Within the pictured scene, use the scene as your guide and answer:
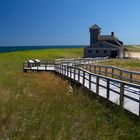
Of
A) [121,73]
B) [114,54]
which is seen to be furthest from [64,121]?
[114,54]

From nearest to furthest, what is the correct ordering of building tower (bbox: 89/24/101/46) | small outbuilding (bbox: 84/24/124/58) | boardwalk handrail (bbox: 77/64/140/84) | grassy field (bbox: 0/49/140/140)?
grassy field (bbox: 0/49/140/140) → boardwalk handrail (bbox: 77/64/140/84) → small outbuilding (bbox: 84/24/124/58) → building tower (bbox: 89/24/101/46)

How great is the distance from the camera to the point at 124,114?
9789 mm

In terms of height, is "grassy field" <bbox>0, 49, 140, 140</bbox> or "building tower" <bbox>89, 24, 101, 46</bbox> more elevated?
"building tower" <bbox>89, 24, 101, 46</bbox>

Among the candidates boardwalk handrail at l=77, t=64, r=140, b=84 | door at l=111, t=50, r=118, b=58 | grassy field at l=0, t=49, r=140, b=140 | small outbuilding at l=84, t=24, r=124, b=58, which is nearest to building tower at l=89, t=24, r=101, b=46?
small outbuilding at l=84, t=24, r=124, b=58

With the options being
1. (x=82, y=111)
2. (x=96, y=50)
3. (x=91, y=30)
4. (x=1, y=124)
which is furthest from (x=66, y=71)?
(x=91, y=30)

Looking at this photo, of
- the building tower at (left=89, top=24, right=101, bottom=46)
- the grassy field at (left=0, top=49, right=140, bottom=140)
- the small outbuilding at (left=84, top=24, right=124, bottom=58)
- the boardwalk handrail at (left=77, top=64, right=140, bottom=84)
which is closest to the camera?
the grassy field at (left=0, top=49, right=140, bottom=140)

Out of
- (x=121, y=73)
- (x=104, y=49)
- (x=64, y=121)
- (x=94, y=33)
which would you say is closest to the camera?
(x=64, y=121)

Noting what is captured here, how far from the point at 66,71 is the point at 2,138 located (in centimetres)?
1888

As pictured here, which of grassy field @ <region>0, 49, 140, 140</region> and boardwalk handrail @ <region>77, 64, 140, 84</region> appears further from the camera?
boardwalk handrail @ <region>77, 64, 140, 84</region>

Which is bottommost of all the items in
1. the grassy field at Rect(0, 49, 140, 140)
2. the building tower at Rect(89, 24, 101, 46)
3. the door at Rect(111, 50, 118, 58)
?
the door at Rect(111, 50, 118, 58)

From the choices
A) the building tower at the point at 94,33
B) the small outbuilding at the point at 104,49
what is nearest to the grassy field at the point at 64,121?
the small outbuilding at the point at 104,49

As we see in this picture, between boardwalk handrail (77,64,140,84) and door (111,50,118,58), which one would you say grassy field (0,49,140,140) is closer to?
boardwalk handrail (77,64,140,84)

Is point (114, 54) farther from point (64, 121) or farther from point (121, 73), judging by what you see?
point (64, 121)

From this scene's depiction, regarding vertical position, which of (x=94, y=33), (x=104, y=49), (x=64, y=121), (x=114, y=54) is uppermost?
(x=94, y=33)
